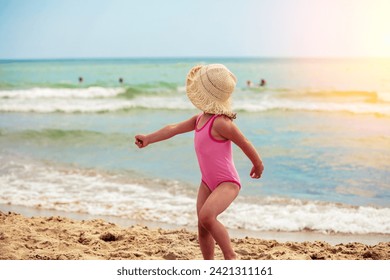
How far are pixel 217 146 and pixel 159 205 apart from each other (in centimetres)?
224

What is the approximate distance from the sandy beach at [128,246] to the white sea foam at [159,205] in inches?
17.4

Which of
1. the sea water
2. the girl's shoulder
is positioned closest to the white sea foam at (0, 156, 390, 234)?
the sea water

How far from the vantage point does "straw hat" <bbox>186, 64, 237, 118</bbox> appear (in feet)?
7.60

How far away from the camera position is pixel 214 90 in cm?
232

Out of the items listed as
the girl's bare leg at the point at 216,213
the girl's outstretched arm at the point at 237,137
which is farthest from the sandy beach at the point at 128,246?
the girl's outstretched arm at the point at 237,137

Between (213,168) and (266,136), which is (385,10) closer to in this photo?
(266,136)

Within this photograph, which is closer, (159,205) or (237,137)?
(237,137)

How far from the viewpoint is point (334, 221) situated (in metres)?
4.04

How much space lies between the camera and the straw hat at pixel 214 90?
2316 millimetres

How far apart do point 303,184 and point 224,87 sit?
3050 millimetres

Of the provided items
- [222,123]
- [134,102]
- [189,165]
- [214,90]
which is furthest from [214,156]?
[134,102]

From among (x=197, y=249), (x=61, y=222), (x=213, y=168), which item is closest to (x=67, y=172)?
(x=61, y=222)

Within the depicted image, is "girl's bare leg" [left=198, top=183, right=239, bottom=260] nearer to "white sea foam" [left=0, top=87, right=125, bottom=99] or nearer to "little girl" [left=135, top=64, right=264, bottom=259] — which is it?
"little girl" [left=135, top=64, right=264, bottom=259]

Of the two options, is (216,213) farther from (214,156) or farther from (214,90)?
(214,90)
